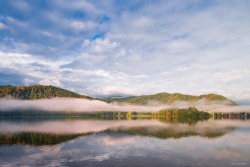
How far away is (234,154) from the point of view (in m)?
32.4

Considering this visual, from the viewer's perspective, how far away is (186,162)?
2691 cm

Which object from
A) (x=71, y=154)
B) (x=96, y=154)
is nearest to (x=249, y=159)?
(x=96, y=154)

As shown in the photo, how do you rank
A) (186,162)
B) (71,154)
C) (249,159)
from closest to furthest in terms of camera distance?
1. (186,162)
2. (249,159)
3. (71,154)

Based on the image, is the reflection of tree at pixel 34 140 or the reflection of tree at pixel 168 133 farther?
the reflection of tree at pixel 168 133

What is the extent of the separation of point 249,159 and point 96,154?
107 ft

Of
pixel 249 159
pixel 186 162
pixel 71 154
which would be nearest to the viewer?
pixel 186 162

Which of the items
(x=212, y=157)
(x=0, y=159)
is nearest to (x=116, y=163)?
(x=212, y=157)

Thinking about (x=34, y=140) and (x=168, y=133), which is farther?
(x=168, y=133)

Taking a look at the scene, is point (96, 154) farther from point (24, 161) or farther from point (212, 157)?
point (212, 157)

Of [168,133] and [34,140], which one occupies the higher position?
[34,140]

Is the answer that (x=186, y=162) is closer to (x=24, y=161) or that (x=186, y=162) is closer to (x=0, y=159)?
(x=24, y=161)

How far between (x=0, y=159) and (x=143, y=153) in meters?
29.9

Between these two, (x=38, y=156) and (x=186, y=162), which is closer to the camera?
(x=186, y=162)

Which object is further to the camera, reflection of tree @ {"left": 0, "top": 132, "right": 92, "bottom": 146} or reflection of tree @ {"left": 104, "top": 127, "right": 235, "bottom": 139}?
reflection of tree @ {"left": 104, "top": 127, "right": 235, "bottom": 139}
